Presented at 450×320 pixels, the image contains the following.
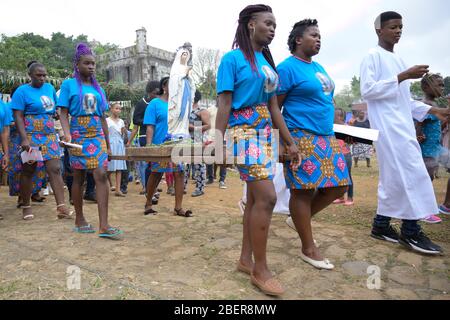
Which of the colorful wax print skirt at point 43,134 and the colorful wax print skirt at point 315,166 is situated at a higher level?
the colorful wax print skirt at point 43,134

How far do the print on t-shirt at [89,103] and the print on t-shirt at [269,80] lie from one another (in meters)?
2.05

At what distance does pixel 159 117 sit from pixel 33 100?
5.15 feet

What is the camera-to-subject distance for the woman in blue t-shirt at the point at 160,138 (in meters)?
4.41

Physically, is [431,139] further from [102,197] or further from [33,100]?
[33,100]

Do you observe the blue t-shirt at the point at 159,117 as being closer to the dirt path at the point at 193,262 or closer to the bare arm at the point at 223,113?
the dirt path at the point at 193,262

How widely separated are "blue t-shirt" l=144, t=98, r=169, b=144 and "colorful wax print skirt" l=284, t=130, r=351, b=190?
242 cm

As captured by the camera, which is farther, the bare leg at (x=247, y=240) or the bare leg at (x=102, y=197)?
the bare leg at (x=102, y=197)

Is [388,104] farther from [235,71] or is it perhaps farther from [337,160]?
[235,71]

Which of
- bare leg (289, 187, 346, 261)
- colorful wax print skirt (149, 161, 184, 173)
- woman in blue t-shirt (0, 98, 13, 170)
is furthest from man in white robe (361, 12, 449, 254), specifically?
woman in blue t-shirt (0, 98, 13, 170)

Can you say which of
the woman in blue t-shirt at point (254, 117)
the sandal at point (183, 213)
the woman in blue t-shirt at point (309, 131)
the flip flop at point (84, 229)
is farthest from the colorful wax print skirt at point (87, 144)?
the woman in blue t-shirt at point (309, 131)

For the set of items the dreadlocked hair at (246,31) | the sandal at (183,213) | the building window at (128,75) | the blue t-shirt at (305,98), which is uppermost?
the building window at (128,75)

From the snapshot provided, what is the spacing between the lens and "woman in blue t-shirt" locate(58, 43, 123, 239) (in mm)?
3449
